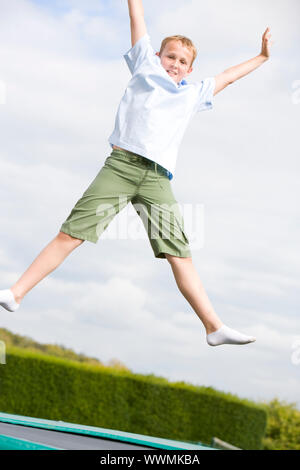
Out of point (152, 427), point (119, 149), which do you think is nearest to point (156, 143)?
point (119, 149)

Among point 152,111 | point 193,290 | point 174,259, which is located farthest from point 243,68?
point 193,290

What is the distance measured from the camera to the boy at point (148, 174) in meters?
3.19

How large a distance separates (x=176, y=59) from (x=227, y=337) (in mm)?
1510

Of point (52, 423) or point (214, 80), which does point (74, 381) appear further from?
point (214, 80)

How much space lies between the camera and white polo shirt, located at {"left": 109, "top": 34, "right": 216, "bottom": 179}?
3180mm

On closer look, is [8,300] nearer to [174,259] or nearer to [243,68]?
[174,259]

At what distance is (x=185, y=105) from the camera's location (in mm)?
3279

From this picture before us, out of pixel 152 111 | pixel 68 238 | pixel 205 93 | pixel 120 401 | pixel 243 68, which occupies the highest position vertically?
pixel 243 68

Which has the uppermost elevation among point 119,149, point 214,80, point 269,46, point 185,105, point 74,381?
point 269,46

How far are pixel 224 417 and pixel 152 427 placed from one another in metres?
1.28

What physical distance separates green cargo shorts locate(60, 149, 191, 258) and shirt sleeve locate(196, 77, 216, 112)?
442mm

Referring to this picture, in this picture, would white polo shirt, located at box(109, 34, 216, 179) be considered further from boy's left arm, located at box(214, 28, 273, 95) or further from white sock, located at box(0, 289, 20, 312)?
white sock, located at box(0, 289, 20, 312)

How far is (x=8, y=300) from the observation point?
10.3 ft

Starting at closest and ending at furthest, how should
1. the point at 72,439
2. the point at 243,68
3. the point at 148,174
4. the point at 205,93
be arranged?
the point at 148,174, the point at 205,93, the point at 243,68, the point at 72,439
